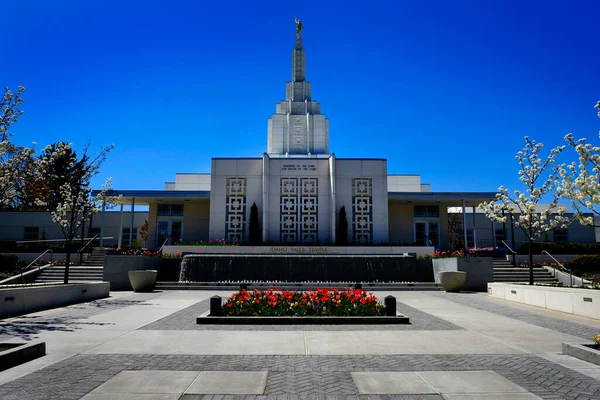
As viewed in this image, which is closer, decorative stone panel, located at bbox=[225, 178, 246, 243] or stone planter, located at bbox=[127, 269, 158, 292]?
stone planter, located at bbox=[127, 269, 158, 292]

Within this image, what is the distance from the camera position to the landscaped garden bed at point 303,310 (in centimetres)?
1093

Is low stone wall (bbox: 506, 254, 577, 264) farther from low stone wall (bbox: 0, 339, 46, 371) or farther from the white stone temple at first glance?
low stone wall (bbox: 0, 339, 46, 371)

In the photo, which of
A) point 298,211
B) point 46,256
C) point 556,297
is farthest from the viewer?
point 298,211

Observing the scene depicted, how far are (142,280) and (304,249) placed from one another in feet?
37.5

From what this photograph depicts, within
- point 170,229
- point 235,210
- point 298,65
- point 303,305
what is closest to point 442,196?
point 235,210

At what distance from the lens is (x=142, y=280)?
20203 millimetres

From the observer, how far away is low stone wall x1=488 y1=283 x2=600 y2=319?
1241 cm

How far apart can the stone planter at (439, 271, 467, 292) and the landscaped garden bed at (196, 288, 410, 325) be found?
9.74 meters

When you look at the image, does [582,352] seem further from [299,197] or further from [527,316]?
[299,197]

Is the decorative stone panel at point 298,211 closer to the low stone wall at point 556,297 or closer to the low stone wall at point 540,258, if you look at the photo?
the low stone wall at point 540,258

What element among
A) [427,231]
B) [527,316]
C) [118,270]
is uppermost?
[427,231]

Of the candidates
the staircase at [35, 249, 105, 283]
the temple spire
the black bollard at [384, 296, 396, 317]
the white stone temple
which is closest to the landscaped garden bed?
the black bollard at [384, 296, 396, 317]

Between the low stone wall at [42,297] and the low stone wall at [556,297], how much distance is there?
15.8 metres

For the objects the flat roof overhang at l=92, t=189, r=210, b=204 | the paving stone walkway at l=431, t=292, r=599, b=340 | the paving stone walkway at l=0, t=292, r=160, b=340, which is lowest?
the paving stone walkway at l=431, t=292, r=599, b=340
